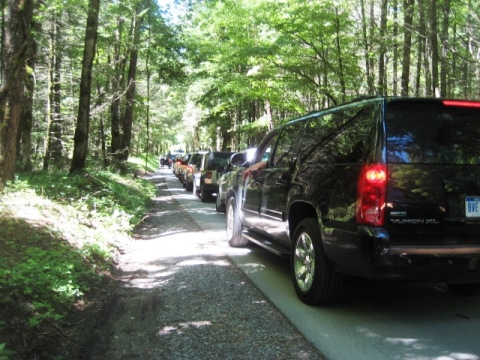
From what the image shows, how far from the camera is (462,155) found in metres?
4.11

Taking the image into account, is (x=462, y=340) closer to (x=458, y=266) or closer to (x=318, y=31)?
(x=458, y=266)

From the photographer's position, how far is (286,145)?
20.6 feet

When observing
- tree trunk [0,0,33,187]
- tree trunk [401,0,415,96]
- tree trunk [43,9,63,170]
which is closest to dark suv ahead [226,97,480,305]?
tree trunk [0,0,33,187]

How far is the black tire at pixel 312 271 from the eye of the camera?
15.3 feet

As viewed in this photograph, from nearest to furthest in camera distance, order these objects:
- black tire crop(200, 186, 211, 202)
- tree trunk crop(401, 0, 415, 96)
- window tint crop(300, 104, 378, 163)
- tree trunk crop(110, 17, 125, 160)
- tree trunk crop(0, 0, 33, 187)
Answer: window tint crop(300, 104, 378, 163), tree trunk crop(0, 0, 33, 187), tree trunk crop(401, 0, 415, 96), black tire crop(200, 186, 211, 202), tree trunk crop(110, 17, 125, 160)

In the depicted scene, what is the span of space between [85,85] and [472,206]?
11920 millimetres

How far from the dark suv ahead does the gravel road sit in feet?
2.85

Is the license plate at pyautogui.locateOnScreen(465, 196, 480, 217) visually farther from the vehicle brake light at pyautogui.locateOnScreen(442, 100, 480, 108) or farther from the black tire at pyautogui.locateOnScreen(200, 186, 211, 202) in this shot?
the black tire at pyautogui.locateOnScreen(200, 186, 211, 202)

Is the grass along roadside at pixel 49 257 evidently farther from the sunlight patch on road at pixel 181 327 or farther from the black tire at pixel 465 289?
the black tire at pixel 465 289

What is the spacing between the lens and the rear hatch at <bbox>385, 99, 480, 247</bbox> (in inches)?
152

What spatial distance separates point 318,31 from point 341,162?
10.7 m

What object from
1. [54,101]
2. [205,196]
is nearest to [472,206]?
[205,196]

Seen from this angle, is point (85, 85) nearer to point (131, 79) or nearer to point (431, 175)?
point (131, 79)

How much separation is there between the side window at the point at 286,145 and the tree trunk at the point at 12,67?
5120mm
